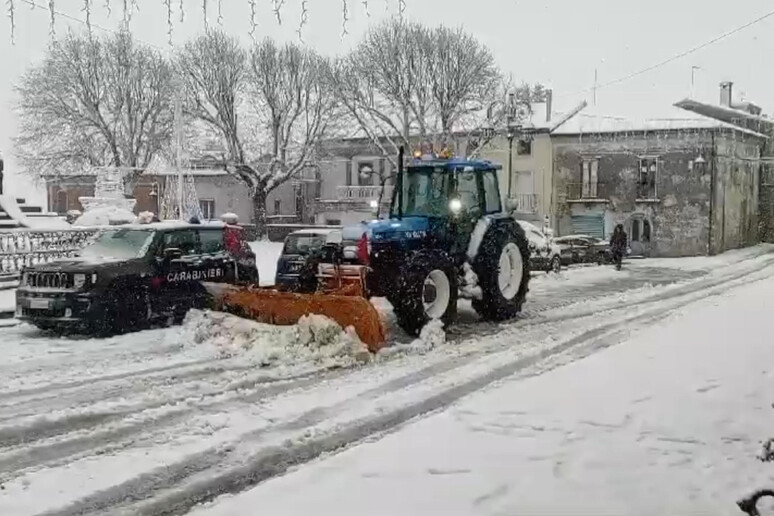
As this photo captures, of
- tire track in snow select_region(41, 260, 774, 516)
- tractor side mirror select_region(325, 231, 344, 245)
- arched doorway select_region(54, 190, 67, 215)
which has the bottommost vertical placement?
tire track in snow select_region(41, 260, 774, 516)

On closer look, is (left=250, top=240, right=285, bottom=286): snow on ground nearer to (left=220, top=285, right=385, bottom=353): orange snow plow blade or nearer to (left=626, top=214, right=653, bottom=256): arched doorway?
(left=220, top=285, right=385, bottom=353): orange snow plow blade

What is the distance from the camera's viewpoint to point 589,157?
3966cm

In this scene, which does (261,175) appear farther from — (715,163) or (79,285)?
(79,285)

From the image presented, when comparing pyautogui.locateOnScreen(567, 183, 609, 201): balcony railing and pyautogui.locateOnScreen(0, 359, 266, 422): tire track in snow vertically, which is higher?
pyautogui.locateOnScreen(567, 183, 609, 201): balcony railing

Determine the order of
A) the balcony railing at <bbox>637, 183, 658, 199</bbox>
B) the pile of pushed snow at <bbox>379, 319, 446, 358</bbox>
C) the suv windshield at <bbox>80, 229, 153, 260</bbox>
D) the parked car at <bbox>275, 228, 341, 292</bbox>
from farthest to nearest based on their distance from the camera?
the balcony railing at <bbox>637, 183, 658, 199</bbox>
the parked car at <bbox>275, 228, 341, 292</bbox>
the suv windshield at <bbox>80, 229, 153, 260</bbox>
the pile of pushed snow at <bbox>379, 319, 446, 358</bbox>

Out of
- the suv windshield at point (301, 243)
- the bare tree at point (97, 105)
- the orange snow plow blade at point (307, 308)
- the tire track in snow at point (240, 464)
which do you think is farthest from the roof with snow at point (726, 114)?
the tire track in snow at point (240, 464)

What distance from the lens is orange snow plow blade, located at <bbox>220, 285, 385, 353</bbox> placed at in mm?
9961

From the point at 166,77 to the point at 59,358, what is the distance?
111ft

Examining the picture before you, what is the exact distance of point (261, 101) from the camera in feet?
136

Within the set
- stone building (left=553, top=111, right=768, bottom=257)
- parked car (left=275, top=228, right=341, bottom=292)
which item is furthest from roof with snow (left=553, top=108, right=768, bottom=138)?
parked car (left=275, top=228, right=341, bottom=292)

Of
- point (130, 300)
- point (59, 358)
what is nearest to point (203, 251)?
point (130, 300)

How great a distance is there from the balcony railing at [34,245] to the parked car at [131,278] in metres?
5.97

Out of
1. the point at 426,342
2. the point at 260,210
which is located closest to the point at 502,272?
the point at 426,342

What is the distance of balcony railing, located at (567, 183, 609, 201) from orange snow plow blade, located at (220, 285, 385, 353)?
101 ft
